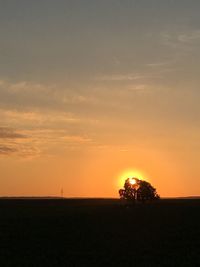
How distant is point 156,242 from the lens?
5266 centimetres

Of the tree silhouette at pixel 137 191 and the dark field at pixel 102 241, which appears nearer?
the dark field at pixel 102 241

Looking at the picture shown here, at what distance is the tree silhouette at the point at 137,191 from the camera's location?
137375mm

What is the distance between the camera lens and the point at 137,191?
5453 inches

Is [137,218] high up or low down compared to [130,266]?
up

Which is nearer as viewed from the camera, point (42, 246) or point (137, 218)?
point (42, 246)

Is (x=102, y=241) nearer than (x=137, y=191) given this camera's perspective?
Yes

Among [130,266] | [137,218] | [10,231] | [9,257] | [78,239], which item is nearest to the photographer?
[130,266]

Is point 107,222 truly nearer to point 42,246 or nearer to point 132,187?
point 42,246

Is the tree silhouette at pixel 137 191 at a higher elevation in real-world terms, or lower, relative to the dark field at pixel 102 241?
higher

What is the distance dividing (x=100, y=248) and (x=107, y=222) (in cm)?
2516

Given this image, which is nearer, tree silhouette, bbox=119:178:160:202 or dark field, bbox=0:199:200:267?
dark field, bbox=0:199:200:267

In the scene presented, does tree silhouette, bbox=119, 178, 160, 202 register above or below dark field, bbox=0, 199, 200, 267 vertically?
above

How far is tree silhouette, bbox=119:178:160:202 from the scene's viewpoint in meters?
137

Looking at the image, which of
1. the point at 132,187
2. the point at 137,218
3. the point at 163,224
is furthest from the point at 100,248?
the point at 132,187
